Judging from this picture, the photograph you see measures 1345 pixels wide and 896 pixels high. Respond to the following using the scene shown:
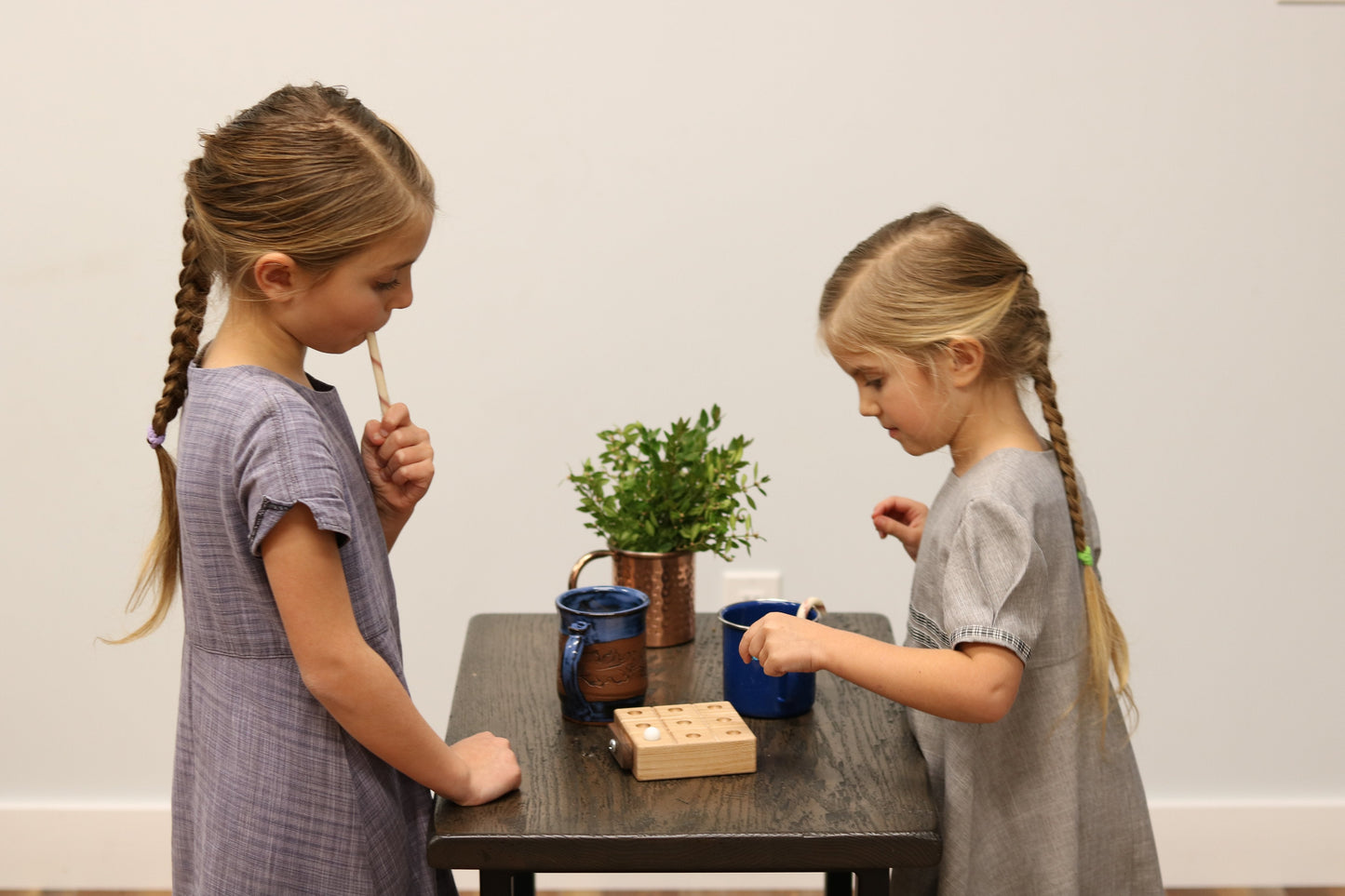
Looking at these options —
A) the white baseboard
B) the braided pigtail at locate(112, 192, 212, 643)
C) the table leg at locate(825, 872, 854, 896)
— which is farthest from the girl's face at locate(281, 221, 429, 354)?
the white baseboard

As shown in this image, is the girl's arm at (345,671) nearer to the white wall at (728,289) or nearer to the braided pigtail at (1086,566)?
the braided pigtail at (1086,566)

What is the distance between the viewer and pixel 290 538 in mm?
986

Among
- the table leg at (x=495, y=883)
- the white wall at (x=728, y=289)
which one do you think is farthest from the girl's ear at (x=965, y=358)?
the white wall at (x=728, y=289)

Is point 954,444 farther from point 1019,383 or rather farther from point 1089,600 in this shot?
point 1089,600

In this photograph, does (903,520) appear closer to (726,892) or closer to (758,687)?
(758,687)

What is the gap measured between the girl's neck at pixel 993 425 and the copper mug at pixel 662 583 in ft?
1.12

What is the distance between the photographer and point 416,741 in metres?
1.02

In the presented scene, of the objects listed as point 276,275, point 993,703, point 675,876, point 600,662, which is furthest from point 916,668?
point 675,876

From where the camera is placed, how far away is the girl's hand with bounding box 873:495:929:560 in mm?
1435

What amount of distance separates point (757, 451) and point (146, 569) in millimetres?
1098

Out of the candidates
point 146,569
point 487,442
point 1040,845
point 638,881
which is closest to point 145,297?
point 487,442

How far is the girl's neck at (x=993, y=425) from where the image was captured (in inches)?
46.9

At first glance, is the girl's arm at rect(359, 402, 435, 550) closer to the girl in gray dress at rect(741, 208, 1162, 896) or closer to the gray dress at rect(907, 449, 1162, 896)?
the girl in gray dress at rect(741, 208, 1162, 896)

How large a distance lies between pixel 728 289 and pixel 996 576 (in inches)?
41.0
